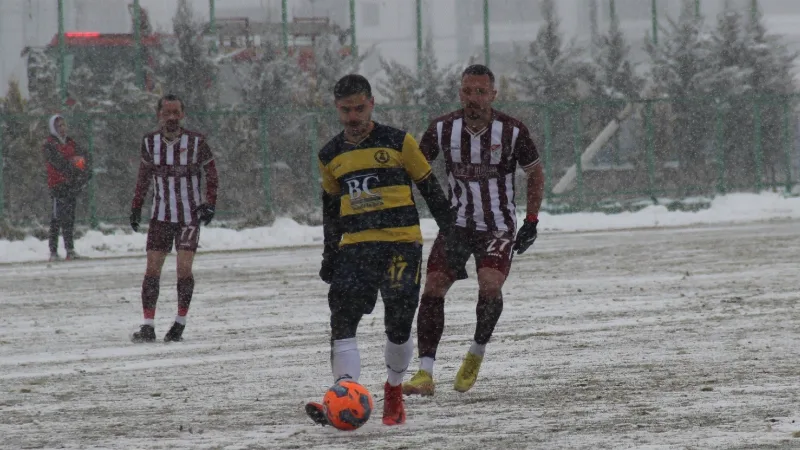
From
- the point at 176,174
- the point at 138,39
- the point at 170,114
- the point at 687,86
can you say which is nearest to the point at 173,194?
the point at 176,174

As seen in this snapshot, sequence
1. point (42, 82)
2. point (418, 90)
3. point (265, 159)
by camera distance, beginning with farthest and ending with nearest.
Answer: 1. point (418, 90)
2. point (42, 82)
3. point (265, 159)

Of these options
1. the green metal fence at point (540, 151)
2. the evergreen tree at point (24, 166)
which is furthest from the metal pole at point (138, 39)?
the evergreen tree at point (24, 166)

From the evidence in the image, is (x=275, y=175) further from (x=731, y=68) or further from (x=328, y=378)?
(x=328, y=378)

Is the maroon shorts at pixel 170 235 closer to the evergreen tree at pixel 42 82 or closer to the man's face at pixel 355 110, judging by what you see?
the man's face at pixel 355 110

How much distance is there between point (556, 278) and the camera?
15.8 m

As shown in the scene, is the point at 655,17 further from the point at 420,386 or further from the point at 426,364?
Answer: the point at 420,386

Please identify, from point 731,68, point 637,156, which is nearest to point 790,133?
point 731,68

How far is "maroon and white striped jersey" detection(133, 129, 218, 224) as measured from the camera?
11.5 metres

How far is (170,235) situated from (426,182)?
16.3 ft

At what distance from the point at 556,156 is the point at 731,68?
16.4 ft

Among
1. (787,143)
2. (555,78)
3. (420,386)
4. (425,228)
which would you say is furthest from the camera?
(787,143)

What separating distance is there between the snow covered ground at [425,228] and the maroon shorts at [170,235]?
11030mm

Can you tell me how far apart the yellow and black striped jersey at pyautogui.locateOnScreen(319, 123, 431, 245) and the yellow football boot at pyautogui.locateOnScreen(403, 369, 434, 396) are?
110 cm

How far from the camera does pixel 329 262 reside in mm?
6910
